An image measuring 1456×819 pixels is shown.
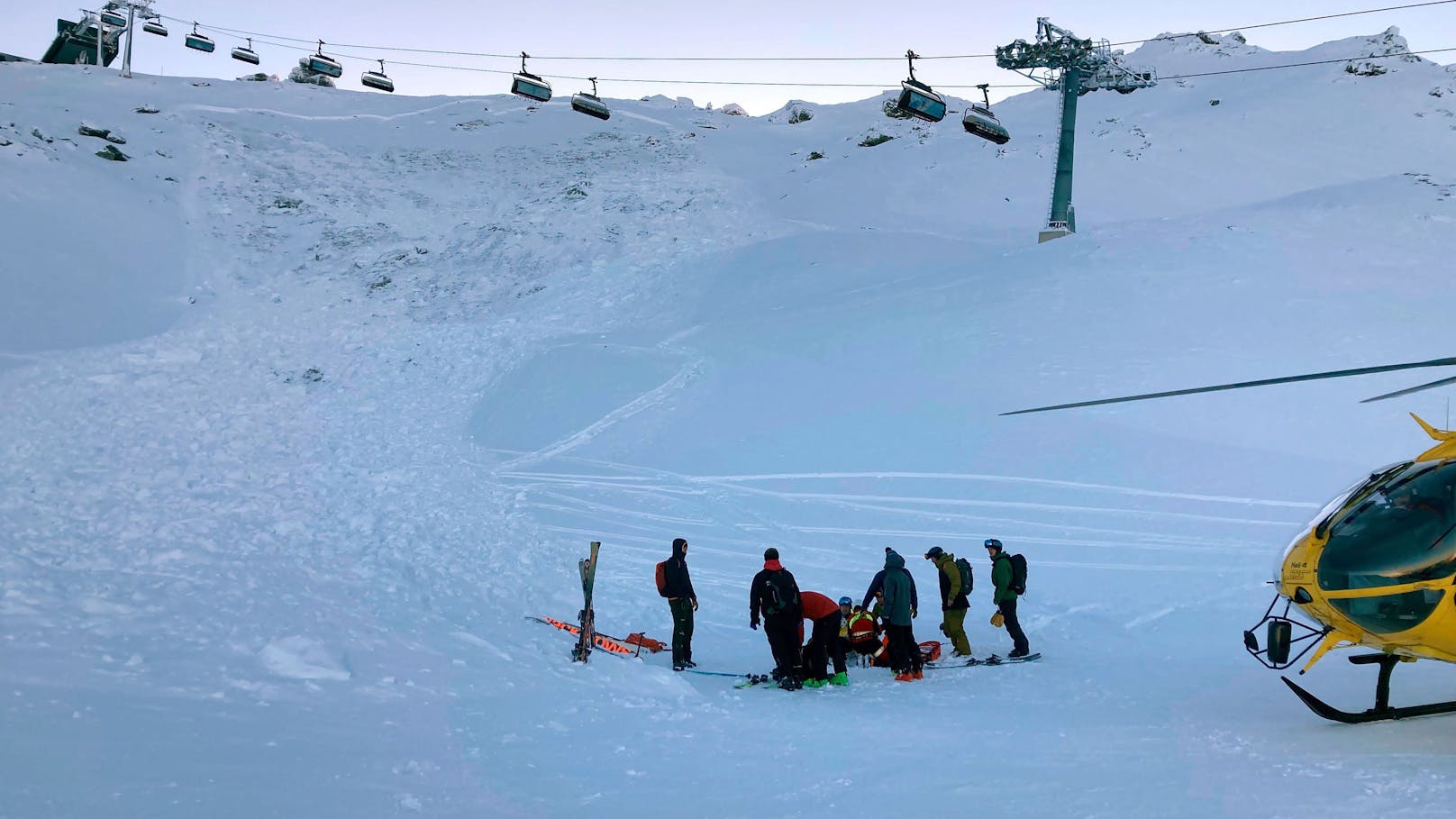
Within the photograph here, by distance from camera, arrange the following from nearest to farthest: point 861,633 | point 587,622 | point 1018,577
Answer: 1. point 587,622
2. point 1018,577
3. point 861,633

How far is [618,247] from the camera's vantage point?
105ft

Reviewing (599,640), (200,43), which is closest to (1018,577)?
(599,640)

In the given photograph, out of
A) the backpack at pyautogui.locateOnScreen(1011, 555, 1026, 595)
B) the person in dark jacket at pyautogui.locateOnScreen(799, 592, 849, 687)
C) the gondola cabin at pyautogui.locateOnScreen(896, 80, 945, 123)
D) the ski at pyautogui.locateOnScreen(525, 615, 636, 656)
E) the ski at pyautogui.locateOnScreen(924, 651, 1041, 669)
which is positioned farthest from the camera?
the gondola cabin at pyautogui.locateOnScreen(896, 80, 945, 123)

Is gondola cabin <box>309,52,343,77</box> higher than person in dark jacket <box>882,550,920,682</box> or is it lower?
higher

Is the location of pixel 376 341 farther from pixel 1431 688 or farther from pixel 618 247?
pixel 1431 688

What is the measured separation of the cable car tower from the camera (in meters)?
30.2

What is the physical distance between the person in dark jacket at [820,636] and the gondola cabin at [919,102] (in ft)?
41.5

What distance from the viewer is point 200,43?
3428cm

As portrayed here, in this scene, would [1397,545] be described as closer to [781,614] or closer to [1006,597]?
[1006,597]

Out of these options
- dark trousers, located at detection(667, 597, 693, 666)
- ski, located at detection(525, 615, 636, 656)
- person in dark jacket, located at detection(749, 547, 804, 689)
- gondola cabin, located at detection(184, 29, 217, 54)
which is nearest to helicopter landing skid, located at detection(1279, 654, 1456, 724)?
person in dark jacket, located at detection(749, 547, 804, 689)

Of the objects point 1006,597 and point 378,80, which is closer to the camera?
point 1006,597

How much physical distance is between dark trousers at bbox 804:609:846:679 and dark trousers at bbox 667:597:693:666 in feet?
A: 3.67

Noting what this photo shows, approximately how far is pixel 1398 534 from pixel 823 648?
184 inches

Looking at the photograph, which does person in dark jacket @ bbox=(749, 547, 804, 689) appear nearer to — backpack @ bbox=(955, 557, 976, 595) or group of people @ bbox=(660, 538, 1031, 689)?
group of people @ bbox=(660, 538, 1031, 689)
